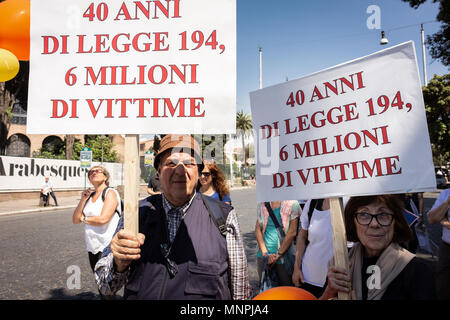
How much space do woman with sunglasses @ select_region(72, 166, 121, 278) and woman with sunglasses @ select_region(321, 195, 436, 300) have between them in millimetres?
2478

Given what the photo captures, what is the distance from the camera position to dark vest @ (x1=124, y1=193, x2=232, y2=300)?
1639mm

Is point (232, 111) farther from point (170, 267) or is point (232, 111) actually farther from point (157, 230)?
point (170, 267)

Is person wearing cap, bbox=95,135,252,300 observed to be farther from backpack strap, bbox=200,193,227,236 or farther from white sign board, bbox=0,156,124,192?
white sign board, bbox=0,156,124,192

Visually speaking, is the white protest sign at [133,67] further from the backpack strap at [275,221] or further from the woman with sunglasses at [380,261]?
the backpack strap at [275,221]

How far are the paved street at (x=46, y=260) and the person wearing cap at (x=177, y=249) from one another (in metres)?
2.78

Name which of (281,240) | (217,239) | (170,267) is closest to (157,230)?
(170,267)

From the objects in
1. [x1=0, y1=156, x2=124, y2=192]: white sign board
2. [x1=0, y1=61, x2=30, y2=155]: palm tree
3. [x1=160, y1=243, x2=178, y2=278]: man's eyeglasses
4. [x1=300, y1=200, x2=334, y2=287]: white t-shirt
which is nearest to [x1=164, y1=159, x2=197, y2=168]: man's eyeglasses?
[x1=160, y1=243, x2=178, y2=278]: man's eyeglasses

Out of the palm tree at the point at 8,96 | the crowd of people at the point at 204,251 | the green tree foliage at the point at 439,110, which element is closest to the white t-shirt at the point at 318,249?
the crowd of people at the point at 204,251

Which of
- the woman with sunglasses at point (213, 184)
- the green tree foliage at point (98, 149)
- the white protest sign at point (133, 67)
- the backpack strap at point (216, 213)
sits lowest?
the backpack strap at point (216, 213)

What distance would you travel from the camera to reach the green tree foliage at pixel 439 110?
1683 cm

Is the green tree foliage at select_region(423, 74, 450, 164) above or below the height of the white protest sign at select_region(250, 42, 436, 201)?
above

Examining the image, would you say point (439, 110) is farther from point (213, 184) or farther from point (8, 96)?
point (8, 96)

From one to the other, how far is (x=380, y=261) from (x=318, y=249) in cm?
72
